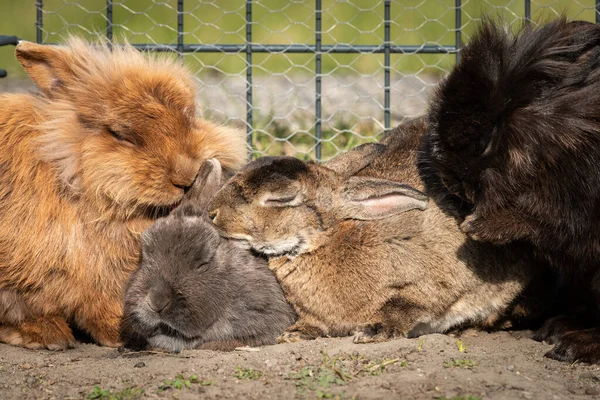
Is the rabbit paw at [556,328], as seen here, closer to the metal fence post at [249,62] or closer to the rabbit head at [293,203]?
the rabbit head at [293,203]

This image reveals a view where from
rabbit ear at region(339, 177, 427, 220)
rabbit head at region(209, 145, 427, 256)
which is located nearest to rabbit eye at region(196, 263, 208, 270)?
rabbit head at region(209, 145, 427, 256)

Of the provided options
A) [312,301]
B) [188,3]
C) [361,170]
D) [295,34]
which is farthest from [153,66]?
[188,3]

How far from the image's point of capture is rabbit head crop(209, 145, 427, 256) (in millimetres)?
3662

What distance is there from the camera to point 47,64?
4.12 m

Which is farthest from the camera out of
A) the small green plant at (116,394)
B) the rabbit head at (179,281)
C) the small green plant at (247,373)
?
the rabbit head at (179,281)

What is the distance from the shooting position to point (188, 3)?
9172mm

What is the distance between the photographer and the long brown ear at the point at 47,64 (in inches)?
159

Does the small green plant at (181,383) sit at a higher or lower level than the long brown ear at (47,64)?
lower

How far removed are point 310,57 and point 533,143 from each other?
485cm

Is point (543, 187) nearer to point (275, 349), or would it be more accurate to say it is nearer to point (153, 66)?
point (275, 349)

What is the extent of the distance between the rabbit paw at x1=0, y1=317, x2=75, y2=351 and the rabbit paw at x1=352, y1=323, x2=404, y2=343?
1.38 meters

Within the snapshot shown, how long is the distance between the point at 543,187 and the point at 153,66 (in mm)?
1923

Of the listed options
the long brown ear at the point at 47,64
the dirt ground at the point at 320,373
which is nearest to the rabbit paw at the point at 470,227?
the dirt ground at the point at 320,373

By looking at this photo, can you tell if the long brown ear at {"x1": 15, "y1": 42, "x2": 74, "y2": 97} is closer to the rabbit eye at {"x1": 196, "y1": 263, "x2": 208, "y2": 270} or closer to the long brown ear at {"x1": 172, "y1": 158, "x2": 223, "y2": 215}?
the long brown ear at {"x1": 172, "y1": 158, "x2": 223, "y2": 215}
